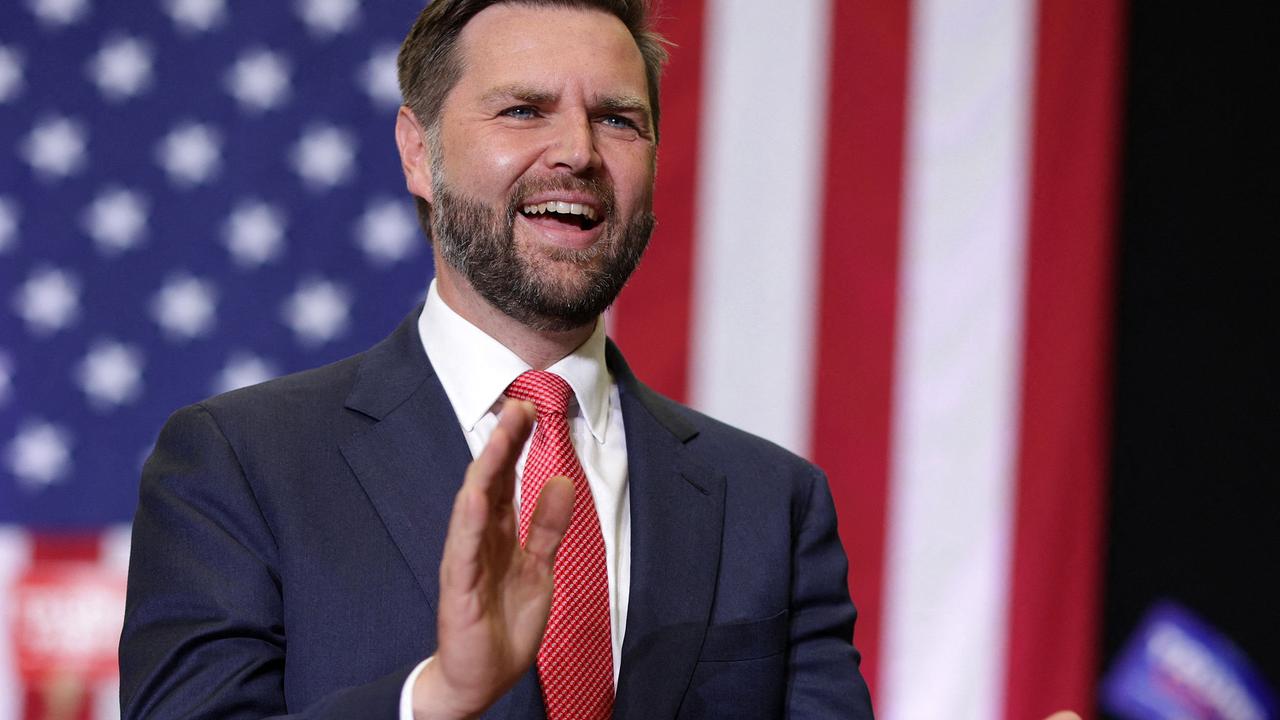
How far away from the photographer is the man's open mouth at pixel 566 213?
4.76 ft

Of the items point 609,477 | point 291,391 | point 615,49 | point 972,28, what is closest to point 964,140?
point 972,28

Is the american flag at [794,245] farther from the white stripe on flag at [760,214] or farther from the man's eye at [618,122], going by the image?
the man's eye at [618,122]

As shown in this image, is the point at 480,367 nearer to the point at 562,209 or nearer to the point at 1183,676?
the point at 562,209

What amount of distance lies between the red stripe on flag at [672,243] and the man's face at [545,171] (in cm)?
111

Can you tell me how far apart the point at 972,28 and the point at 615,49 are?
146 centimetres

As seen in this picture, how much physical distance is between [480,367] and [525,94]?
0.31 meters

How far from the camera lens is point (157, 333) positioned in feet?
8.21

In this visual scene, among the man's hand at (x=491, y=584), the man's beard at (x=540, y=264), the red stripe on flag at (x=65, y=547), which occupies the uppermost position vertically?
the man's beard at (x=540, y=264)

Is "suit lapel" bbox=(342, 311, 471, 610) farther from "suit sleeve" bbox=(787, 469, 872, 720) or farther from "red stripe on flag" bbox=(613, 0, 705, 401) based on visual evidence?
"red stripe on flag" bbox=(613, 0, 705, 401)

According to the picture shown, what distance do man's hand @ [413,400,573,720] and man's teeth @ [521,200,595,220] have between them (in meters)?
0.47

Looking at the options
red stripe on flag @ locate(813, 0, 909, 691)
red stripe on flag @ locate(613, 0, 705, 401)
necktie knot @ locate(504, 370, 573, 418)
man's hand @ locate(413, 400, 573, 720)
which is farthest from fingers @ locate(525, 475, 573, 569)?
red stripe on flag @ locate(813, 0, 909, 691)

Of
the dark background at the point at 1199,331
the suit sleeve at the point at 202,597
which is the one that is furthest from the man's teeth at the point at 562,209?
the dark background at the point at 1199,331

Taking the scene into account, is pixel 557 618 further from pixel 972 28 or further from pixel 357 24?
pixel 972 28

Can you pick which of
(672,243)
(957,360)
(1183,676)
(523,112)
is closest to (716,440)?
(523,112)
